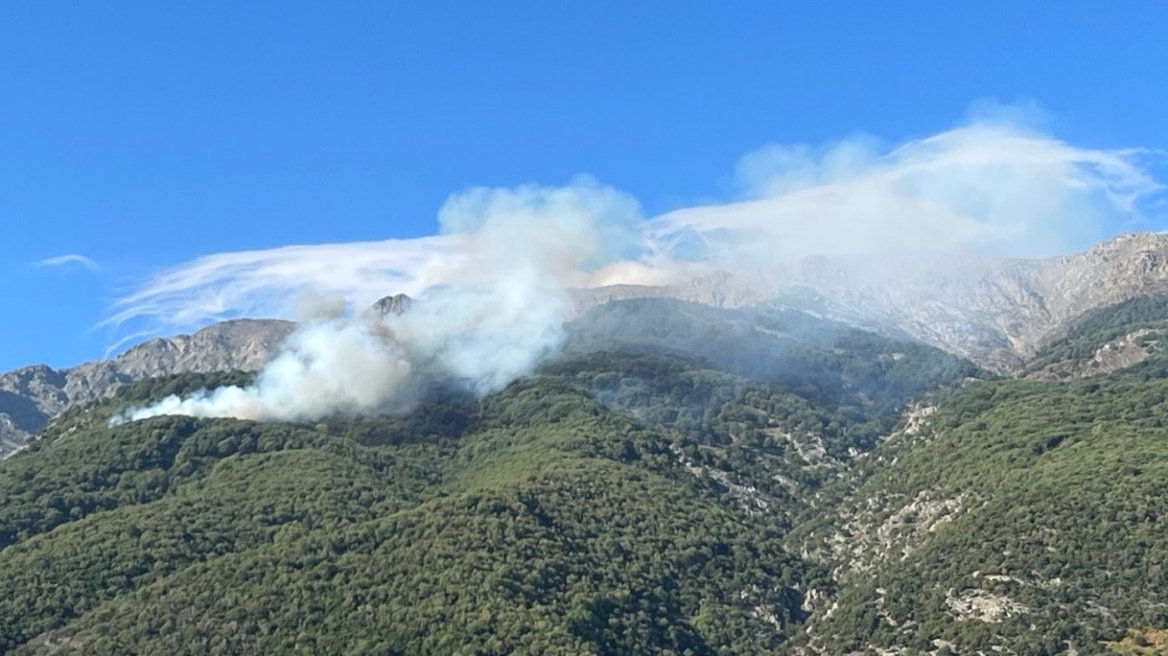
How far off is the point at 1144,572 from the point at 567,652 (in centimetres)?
7362

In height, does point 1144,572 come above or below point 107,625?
below

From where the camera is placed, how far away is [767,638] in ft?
649

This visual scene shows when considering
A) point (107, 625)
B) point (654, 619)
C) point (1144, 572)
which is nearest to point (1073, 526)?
point (1144, 572)

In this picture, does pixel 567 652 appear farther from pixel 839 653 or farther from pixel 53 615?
pixel 53 615

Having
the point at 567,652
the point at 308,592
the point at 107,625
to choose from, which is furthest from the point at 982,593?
the point at 107,625

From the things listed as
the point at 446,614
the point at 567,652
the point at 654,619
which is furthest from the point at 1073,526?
the point at 446,614

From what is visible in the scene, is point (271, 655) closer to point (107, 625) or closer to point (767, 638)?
point (107, 625)

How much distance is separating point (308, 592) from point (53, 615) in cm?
3635

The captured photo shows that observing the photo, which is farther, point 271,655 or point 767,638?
point 767,638

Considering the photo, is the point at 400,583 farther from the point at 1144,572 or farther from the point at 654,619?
the point at 1144,572

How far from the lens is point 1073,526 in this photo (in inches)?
7746

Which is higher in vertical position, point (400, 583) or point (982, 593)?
point (400, 583)

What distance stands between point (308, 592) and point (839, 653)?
230 feet

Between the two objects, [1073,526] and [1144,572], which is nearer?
[1144,572]
